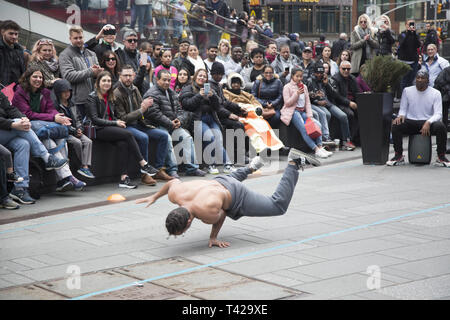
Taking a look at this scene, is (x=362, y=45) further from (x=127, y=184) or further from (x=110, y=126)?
(x=127, y=184)

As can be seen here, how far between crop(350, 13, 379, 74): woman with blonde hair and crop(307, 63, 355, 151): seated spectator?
2.33 metres

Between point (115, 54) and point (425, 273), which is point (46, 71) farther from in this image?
point (425, 273)

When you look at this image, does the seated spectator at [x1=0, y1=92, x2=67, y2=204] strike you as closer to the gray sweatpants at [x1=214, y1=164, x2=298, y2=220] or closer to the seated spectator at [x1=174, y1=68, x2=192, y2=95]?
the gray sweatpants at [x1=214, y1=164, x2=298, y2=220]

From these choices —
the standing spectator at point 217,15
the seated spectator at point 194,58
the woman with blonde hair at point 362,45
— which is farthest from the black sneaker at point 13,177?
the standing spectator at point 217,15

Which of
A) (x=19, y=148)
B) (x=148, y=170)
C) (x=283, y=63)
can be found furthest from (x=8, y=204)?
(x=283, y=63)

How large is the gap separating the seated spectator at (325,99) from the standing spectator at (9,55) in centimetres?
625

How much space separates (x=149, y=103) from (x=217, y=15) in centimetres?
924

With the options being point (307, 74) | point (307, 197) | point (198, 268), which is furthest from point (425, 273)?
point (307, 74)

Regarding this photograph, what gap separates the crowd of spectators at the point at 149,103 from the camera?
33.3 feet

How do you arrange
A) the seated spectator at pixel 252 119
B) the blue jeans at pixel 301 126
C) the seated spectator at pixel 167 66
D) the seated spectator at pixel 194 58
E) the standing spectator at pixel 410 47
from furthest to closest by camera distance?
the standing spectator at pixel 410 47
the seated spectator at pixel 194 58
the blue jeans at pixel 301 126
the seated spectator at pixel 252 119
the seated spectator at pixel 167 66

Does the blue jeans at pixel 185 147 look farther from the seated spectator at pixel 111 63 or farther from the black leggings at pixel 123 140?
the seated spectator at pixel 111 63

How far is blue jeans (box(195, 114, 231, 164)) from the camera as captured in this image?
1236 cm

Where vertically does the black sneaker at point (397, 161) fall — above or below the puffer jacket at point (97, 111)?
below

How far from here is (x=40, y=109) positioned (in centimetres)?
1038
